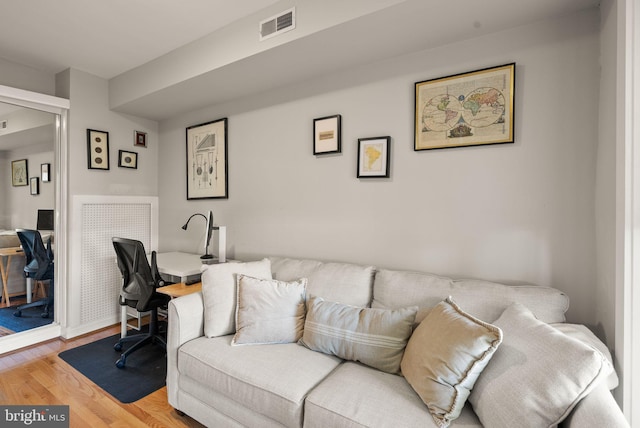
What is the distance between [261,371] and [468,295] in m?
1.10

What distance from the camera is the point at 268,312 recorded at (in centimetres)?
183

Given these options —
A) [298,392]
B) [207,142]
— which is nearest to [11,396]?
[298,392]

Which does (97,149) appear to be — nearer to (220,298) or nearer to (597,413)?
(220,298)

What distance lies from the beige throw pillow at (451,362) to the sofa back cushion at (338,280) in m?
0.59

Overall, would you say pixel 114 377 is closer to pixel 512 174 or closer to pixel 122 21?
pixel 122 21

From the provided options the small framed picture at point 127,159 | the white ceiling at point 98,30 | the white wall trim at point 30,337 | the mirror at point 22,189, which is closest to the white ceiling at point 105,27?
the white ceiling at point 98,30

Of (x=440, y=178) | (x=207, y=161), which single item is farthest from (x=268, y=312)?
(x=207, y=161)

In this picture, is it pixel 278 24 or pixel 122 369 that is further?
pixel 122 369

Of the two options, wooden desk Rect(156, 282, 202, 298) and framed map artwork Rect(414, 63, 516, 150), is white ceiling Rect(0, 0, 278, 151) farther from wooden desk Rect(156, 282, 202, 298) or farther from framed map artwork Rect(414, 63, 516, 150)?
wooden desk Rect(156, 282, 202, 298)

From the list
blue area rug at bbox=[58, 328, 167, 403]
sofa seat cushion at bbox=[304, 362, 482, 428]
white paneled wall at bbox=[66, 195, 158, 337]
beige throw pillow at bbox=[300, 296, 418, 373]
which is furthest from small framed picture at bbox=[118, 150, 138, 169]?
sofa seat cushion at bbox=[304, 362, 482, 428]

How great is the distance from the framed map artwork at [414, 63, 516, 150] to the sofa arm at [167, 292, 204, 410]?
1.73 metres

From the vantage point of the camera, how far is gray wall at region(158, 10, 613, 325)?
1645mm

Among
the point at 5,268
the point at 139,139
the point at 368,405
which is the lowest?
the point at 368,405

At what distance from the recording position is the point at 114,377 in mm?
2268
